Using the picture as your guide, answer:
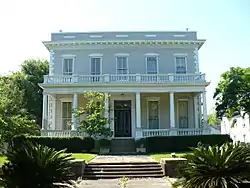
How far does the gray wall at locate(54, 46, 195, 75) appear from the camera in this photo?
28531mm

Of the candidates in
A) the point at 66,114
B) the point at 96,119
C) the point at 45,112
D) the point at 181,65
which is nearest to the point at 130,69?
the point at 181,65

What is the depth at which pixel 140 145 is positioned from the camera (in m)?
23.9

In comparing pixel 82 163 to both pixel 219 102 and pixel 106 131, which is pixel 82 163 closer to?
pixel 106 131

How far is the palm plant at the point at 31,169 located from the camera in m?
7.81

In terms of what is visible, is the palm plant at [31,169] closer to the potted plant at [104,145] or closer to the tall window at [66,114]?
the potted plant at [104,145]

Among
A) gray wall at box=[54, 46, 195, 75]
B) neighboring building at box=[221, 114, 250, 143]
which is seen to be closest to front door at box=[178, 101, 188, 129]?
gray wall at box=[54, 46, 195, 75]

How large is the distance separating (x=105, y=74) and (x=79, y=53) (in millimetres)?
3568

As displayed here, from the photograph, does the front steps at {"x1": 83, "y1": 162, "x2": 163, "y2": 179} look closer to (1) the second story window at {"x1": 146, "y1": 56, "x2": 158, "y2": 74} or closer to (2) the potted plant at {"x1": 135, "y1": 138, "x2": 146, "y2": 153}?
(2) the potted plant at {"x1": 135, "y1": 138, "x2": 146, "y2": 153}

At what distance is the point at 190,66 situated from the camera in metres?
28.8

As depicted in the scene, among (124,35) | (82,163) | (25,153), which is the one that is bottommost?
(82,163)

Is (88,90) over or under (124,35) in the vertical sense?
under

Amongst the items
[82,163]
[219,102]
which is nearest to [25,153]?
[82,163]

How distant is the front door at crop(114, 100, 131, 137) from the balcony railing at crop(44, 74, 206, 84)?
244 centimetres

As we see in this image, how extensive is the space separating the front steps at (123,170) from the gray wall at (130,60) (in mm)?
14268
